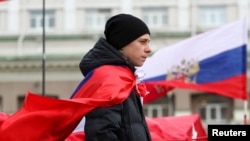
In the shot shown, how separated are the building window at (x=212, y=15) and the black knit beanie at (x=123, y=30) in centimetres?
2285

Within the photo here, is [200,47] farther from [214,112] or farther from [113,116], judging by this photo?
[214,112]

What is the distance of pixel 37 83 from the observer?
26.2 meters

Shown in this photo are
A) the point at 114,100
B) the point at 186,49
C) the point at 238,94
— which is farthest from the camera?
the point at 186,49

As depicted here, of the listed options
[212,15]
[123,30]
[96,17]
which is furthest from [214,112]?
[123,30]

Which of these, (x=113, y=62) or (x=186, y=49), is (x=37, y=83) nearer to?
Result: (x=186, y=49)

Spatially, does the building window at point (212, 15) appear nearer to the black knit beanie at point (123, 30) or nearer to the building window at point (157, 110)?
the building window at point (157, 110)

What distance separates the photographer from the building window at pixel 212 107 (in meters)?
26.6

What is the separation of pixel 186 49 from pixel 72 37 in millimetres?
15527

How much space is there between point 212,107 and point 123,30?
924 inches

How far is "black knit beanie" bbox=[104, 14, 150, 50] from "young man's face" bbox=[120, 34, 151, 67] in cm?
2

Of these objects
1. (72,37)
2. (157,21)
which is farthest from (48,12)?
(157,21)

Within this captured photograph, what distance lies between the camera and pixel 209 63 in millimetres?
11500

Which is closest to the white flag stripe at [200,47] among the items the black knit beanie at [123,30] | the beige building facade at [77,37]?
the black knit beanie at [123,30]

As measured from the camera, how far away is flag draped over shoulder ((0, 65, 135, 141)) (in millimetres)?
3449
